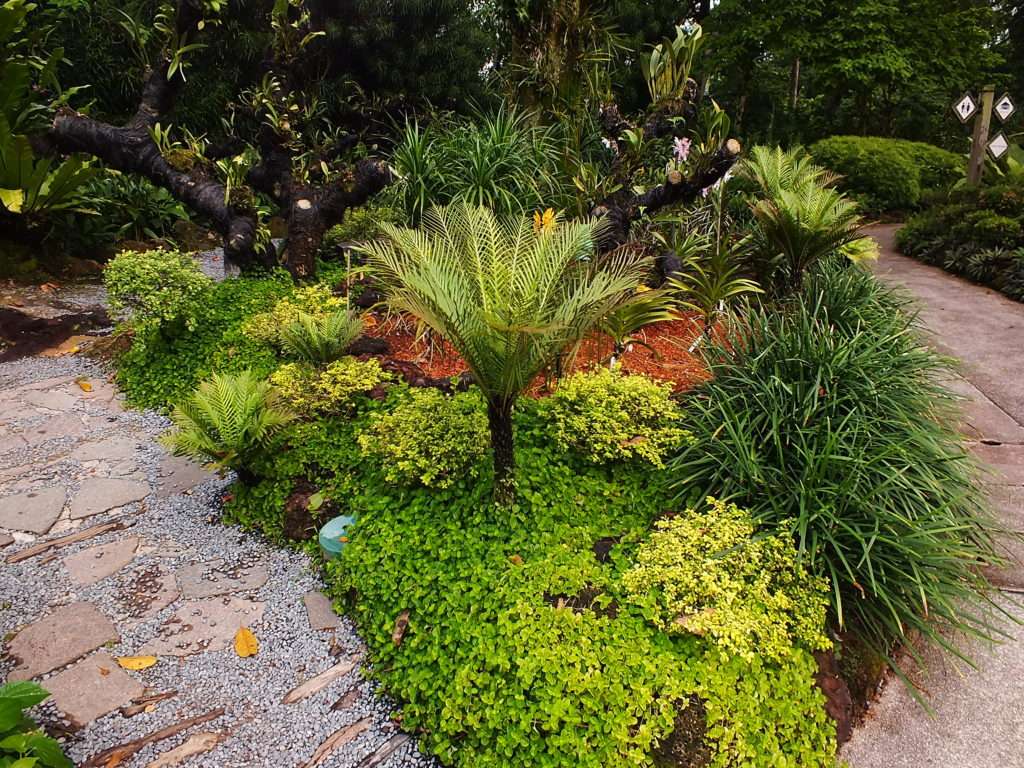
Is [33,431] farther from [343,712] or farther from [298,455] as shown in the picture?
[343,712]

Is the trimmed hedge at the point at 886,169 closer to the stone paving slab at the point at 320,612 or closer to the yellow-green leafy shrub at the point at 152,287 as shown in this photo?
the yellow-green leafy shrub at the point at 152,287

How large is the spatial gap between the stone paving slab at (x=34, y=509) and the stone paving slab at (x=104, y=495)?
86mm

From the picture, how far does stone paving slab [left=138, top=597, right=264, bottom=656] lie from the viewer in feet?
8.18

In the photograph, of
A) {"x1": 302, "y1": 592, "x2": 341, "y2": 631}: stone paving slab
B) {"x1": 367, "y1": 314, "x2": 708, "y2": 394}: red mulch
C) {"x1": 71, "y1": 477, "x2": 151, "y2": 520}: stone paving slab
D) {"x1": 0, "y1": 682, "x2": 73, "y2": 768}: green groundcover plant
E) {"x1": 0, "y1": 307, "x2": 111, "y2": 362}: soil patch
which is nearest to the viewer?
{"x1": 0, "y1": 682, "x2": 73, "y2": 768}: green groundcover plant

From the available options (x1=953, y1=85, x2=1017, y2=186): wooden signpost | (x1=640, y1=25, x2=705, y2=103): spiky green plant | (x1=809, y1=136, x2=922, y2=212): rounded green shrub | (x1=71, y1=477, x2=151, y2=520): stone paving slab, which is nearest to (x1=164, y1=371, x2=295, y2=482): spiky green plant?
(x1=71, y1=477, x2=151, y2=520): stone paving slab

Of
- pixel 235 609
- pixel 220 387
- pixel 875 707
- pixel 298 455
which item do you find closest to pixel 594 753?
pixel 875 707

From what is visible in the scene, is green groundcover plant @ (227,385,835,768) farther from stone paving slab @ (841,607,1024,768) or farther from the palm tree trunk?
stone paving slab @ (841,607,1024,768)

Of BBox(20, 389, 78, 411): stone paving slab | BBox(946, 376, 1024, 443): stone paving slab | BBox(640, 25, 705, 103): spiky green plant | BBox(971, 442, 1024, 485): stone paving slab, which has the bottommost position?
BBox(971, 442, 1024, 485): stone paving slab

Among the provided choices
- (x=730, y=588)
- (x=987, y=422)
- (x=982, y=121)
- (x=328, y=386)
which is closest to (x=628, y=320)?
(x=328, y=386)

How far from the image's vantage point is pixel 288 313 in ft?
14.5

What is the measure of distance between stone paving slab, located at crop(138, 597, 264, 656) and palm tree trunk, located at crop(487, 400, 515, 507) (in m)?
1.17

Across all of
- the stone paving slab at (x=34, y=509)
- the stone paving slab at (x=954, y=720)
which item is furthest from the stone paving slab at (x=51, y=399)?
the stone paving slab at (x=954, y=720)

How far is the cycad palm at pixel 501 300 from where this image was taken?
7.98 feet

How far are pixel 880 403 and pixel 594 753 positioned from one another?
7.64ft
